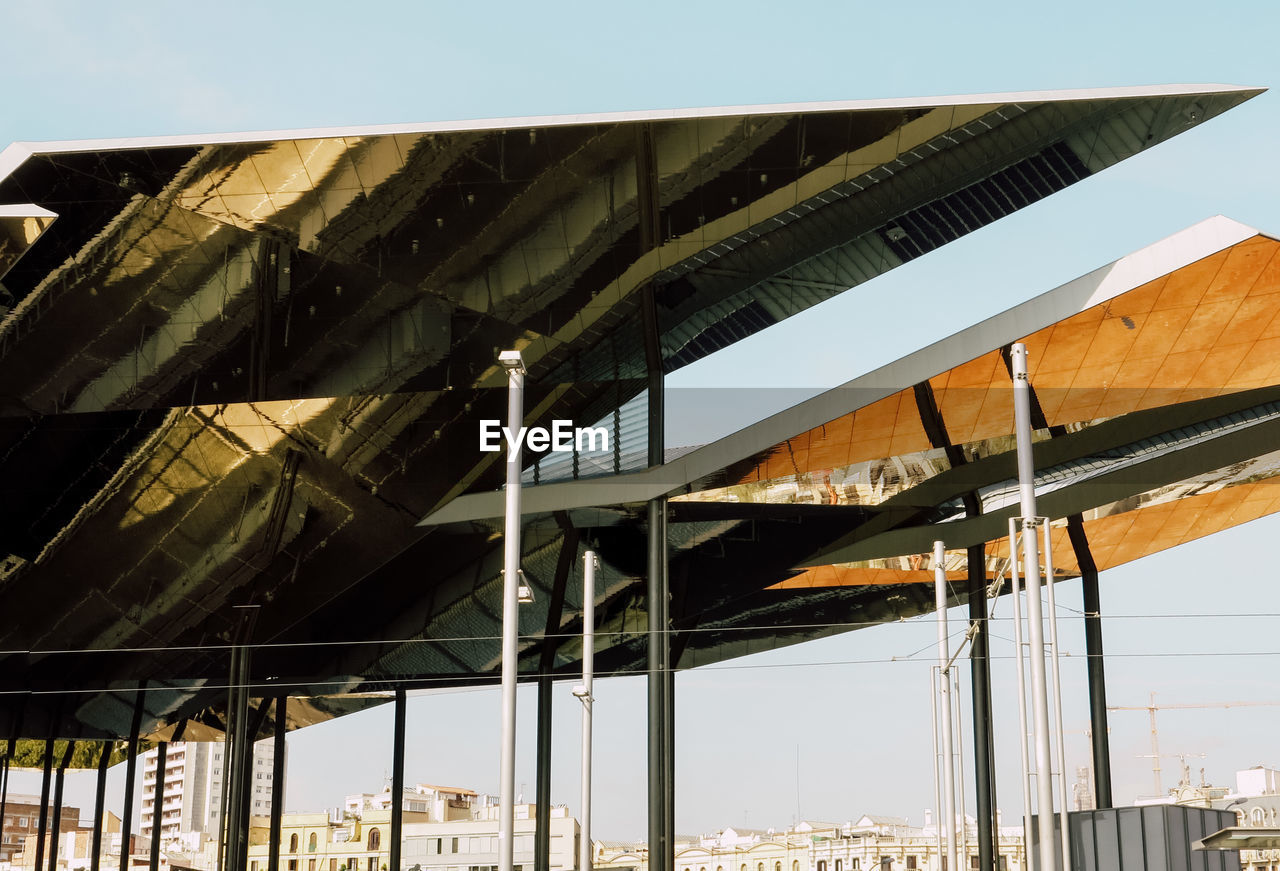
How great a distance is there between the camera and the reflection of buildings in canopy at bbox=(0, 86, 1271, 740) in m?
17.7

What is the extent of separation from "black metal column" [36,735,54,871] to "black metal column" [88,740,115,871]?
67 centimetres

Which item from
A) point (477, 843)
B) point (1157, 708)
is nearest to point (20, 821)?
point (477, 843)

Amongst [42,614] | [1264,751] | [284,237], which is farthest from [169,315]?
[1264,751]

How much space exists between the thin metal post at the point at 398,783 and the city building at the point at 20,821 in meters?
4.71

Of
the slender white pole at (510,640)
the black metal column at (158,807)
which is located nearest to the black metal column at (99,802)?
the black metal column at (158,807)

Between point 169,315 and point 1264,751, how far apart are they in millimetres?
16186

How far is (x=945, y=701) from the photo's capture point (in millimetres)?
19734

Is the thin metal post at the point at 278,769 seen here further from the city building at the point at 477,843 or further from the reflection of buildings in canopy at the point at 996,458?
the reflection of buildings in canopy at the point at 996,458

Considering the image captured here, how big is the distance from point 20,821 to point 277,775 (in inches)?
154

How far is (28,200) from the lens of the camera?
17984 millimetres

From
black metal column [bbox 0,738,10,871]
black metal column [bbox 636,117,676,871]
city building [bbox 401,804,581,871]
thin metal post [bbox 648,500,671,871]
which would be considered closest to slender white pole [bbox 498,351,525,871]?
black metal column [bbox 636,117,676,871]

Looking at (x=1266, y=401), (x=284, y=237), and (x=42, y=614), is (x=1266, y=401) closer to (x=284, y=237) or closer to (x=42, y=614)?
(x=284, y=237)

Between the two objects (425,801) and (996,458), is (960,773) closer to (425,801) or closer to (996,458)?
(996,458)

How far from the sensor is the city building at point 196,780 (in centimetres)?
2048
